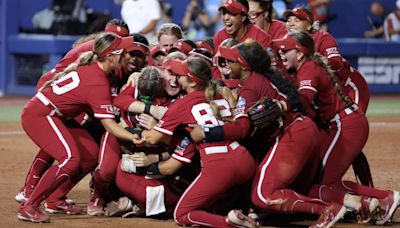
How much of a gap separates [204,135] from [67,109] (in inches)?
47.4

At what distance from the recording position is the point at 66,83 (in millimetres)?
7008

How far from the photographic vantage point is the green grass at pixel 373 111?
1436 centimetres

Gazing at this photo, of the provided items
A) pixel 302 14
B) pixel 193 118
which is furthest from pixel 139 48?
pixel 302 14

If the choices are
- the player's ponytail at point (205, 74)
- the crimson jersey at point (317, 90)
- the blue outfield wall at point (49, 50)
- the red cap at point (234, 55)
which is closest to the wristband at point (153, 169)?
the player's ponytail at point (205, 74)

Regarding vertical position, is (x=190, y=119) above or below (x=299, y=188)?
above

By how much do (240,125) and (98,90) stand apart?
1.14 meters

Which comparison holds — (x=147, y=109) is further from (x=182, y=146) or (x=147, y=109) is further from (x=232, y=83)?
(x=232, y=83)

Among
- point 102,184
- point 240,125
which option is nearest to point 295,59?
point 240,125

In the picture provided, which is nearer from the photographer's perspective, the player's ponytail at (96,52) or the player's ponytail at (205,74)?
the player's ponytail at (205,74)

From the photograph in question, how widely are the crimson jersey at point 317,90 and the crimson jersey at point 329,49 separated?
57 centimetres

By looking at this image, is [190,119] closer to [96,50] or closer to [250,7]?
[96,50]

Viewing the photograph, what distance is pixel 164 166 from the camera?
6738mm

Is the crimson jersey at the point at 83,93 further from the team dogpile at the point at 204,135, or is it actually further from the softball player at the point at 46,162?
the softball player at the point at 46,162

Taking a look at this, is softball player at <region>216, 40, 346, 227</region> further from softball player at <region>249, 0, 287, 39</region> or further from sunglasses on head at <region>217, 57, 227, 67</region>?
softball player at <region>249, 0, 287, 39</region>
